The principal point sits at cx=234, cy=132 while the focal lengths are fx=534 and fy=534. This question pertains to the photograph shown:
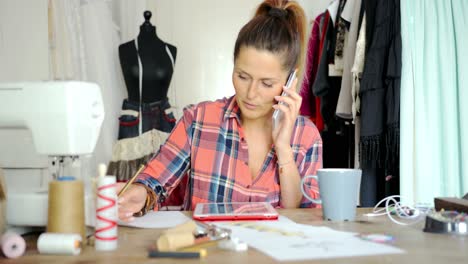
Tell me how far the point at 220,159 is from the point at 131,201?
407 millimetres

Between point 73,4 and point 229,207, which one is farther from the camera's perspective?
point 73,4

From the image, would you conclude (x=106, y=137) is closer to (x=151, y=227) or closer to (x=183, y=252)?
(x=151, y=227)

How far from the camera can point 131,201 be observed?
3.94 ft

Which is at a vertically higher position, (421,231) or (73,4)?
(73,4)

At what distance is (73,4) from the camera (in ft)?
8.95

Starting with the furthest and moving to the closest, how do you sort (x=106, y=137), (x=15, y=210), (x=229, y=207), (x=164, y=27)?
(x=164, y=27), (x=106, y=137), (x=229, y=207), (x=15, y=210)

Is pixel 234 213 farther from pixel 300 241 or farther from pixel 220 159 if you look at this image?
pixel 220 159

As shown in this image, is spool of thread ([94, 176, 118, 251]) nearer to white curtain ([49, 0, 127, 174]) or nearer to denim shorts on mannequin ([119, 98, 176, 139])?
white curtain ([49, 0, 127, 174])

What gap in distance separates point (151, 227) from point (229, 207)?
0.24m

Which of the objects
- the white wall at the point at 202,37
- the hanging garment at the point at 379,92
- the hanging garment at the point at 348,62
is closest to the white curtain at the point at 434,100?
the hanging garment at the point at 379,92

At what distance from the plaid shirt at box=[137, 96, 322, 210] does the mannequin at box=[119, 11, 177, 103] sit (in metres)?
1.33

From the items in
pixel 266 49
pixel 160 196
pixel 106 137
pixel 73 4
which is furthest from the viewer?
pixel 106 137

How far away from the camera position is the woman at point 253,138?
1481 millimetres

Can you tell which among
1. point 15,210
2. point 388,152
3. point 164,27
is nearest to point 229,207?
point 15,210
